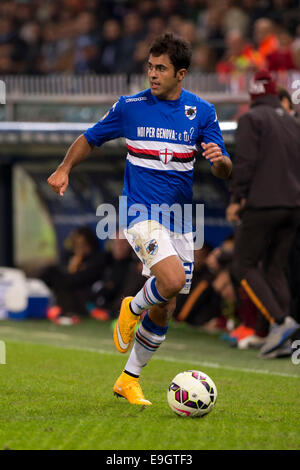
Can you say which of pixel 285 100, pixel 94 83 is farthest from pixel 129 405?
pixel 94 83

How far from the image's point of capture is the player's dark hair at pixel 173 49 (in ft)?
18.5

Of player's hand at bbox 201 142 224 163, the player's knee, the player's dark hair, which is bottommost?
the player's knee

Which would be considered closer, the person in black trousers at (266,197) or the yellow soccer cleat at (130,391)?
the yellow soccer cleat at (130,391)

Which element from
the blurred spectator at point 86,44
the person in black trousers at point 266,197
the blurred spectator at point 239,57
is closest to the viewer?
the person in black trousers at point 266,197

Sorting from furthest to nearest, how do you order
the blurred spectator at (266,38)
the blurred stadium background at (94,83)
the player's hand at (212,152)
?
the blurred stadium background at (94,83) → the blurred spectator at (266,38) → the player's hand at (212,152)

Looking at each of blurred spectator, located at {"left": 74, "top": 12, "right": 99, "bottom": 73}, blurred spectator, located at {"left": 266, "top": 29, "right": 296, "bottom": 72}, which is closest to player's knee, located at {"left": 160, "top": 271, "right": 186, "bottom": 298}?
blurred spectator, located at {"left": 266, "top": 29, "right": 296, "bottom": 72}

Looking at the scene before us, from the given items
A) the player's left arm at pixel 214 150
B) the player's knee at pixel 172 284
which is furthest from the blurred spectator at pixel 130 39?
the player's knee at pixel 172 284

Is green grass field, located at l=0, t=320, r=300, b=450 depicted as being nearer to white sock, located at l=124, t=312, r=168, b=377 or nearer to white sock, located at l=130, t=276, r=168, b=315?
white sock, located at l=124, t=312, r=168, b=377

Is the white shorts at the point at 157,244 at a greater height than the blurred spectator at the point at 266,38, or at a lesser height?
lesser

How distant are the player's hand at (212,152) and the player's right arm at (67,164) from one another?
80cm

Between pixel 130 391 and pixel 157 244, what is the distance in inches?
37.2

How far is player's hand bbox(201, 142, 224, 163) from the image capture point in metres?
5.46

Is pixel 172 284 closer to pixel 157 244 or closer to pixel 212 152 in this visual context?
pixel 157 244

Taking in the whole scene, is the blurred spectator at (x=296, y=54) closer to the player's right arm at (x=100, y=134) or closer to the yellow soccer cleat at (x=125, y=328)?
the player's right arm at (x=100, y=134)
